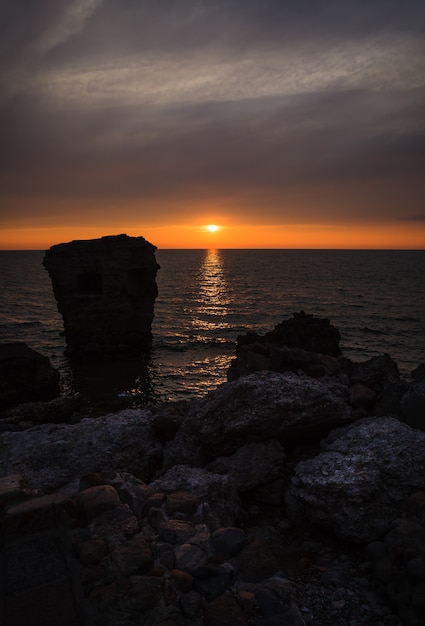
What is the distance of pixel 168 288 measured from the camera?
3504 inches

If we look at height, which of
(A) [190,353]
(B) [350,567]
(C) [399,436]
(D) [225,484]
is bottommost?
(A) [190,353]

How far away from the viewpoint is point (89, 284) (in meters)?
34.4

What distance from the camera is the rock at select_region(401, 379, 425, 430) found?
7.37 meters

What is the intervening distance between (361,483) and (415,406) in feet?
8.22

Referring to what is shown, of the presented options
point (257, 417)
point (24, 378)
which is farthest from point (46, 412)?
point (257, 417)

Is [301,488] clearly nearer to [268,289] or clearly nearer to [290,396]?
[290,396]

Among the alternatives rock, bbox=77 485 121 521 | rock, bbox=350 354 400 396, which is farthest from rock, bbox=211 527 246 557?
rock, bbox=350 354 400 396

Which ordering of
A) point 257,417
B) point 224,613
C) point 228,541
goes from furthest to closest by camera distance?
point 257,417 < point 228,541 < point 224,613

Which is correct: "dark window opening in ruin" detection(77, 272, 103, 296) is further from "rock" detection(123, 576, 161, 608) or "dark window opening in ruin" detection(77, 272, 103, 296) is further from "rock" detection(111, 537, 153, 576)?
"rock" detection(123, 576, 161, 608)

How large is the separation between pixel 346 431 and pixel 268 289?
79.6 metres

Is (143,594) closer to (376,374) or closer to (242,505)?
(242,505)

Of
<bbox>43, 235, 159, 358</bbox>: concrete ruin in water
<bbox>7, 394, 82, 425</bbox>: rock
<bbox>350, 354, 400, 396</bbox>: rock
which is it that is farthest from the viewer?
<bbox>43, 235, 159, 358</bbox>: concrete ruin in water

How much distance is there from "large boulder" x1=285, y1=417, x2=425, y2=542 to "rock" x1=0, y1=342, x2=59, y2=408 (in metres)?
19.5

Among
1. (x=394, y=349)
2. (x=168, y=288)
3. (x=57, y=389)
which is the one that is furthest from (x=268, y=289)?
(x=57, y=389)
